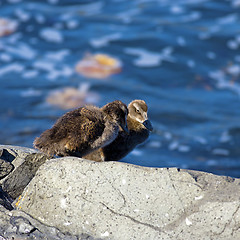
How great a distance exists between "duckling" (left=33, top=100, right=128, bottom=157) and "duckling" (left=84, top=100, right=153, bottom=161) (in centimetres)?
40

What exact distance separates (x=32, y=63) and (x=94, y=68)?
195cm

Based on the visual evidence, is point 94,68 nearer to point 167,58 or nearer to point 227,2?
point 167,58

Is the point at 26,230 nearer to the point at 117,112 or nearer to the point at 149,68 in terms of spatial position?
the point at 117,112

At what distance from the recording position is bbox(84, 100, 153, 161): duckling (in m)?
5.80

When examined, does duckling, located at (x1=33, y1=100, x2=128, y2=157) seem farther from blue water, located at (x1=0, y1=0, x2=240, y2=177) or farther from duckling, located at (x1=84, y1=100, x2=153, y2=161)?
blue water, located at (x1=0, y1=0, x2=240, y2=177)

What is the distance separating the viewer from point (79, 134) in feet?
16.8

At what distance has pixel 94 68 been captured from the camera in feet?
49.4

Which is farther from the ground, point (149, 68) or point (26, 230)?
point (26, 230)

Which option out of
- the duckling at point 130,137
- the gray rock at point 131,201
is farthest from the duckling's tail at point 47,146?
the duckling at point 130,137

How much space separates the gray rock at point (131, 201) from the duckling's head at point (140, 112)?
1.69m

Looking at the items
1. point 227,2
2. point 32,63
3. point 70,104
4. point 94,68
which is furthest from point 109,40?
point 227,2

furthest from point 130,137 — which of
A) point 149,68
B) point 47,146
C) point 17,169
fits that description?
point 149,68

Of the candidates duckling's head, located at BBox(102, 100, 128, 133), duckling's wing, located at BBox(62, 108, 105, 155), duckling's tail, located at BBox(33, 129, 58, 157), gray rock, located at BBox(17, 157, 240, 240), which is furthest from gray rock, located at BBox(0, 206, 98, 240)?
duckling's head, located at BBox(102, 100, 128, 133)

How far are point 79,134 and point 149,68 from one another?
10181mm
